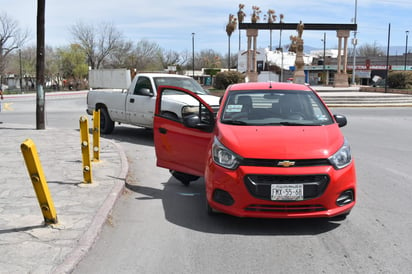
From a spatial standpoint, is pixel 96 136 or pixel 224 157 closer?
pixel 224 157

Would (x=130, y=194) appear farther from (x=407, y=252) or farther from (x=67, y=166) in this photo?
(x=407, y=252)

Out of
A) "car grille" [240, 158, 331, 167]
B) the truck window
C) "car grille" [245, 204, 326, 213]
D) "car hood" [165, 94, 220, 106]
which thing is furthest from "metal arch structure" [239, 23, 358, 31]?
"car grille" [245, 204, 326, 213]

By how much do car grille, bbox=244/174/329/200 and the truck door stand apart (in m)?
7.49

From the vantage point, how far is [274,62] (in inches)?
3548

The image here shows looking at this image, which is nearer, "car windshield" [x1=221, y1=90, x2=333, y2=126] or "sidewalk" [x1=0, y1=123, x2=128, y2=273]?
"sidewalk" [x1=0, y1=123, x2=128, y2=273]

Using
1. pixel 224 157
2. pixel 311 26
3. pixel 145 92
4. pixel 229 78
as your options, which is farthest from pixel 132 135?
pixel 311 26

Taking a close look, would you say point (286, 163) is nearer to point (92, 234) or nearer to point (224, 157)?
point (224, 157)

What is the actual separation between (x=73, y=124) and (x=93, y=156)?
8.68 metres

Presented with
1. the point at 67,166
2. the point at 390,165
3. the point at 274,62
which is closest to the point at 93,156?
the point at 67,166

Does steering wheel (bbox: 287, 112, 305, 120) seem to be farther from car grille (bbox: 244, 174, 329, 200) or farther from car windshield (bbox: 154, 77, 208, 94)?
car windshield (bbox: 154, 77, 208, 94)

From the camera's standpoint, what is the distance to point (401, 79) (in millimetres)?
38469

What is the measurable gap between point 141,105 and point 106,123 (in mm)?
1895

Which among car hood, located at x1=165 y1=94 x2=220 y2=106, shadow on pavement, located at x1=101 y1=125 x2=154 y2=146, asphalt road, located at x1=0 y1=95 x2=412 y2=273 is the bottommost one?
asphalt road, located at x1=0 y1=95 x2=412 y2=273

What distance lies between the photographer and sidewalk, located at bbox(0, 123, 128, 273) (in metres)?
4.28
